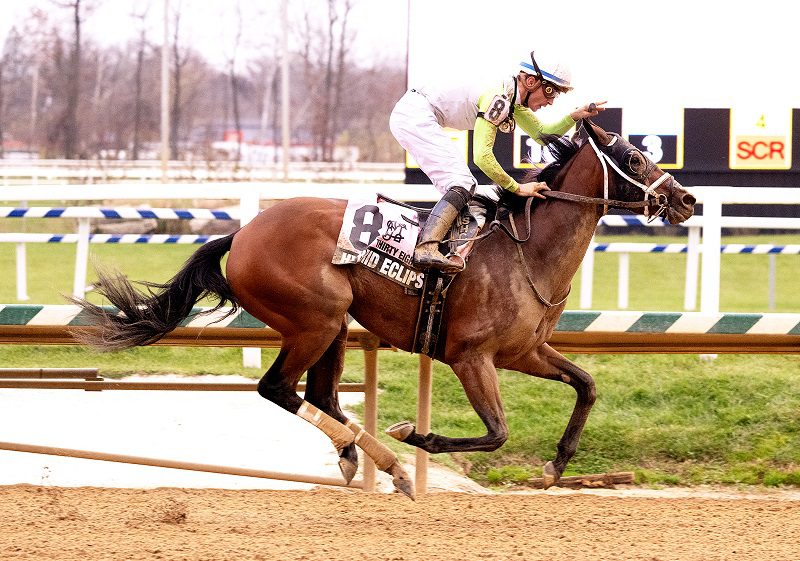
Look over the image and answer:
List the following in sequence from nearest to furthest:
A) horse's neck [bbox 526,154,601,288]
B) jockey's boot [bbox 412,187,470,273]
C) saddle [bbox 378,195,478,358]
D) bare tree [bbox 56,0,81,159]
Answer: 1. jockey's boot [bbox 412,187,470,273]
2. saddle [bbox 378,195,478,358]
3. horse's neck [bbox 526,154,601,288]
4. bare tree [bbox 56,0,81,159]

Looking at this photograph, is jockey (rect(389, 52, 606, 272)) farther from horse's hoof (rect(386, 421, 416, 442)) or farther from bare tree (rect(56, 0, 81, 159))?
bare tree (rect(56, 0, 81, 159))

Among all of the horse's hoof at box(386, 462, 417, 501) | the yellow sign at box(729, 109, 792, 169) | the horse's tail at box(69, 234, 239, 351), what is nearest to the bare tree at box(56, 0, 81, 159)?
the yellow sign at box(729, 109, 792, 169)

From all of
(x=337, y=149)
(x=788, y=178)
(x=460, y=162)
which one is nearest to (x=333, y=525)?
(x=460, y=162)

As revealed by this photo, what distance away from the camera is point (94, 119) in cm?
3878

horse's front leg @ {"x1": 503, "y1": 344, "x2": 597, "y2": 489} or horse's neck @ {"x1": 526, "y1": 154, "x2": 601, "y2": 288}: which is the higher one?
horse's neck @ {"x1": 526, "y1": 154, "x2": 601, "y2": 288}

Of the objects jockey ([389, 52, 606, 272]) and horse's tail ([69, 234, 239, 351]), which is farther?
horse's tail ([69, 234, 239, 351])

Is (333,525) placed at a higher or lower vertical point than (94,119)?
lower

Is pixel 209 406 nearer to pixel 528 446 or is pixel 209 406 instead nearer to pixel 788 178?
pixel 528 446

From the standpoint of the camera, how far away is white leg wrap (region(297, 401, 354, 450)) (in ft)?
16.9

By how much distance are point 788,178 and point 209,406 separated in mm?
5868

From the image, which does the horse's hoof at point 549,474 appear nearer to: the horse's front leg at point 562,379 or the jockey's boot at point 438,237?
the horse's front leg at point 562,379

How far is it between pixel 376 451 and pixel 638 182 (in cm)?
161

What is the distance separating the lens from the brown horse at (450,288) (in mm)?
5047

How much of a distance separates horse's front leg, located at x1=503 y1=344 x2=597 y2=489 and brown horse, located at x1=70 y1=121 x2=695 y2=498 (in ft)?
0.20
